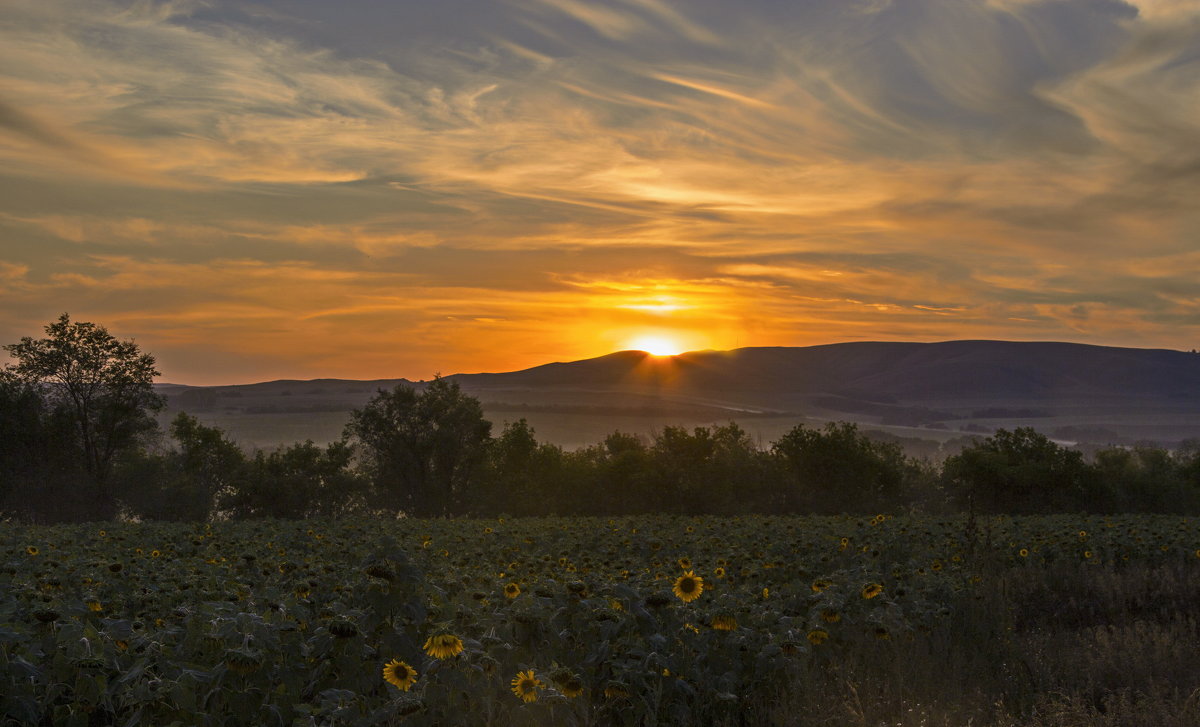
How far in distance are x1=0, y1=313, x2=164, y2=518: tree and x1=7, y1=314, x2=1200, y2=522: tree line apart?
76mm

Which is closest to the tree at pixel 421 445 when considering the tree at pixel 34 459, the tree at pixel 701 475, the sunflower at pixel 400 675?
the tree at pixel 701 475

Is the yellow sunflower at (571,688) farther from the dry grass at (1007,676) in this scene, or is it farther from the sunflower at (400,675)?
the dry grass at (1007,676)

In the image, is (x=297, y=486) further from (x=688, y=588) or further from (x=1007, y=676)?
(x=1007, y=676)

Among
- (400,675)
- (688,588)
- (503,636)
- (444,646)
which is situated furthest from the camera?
(688,588)

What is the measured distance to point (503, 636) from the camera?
23.0 ft

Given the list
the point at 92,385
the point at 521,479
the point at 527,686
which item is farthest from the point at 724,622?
the point at 521,479

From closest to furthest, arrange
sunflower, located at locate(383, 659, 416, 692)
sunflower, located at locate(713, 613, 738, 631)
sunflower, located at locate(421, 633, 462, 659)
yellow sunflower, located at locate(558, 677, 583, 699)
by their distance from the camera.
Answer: sunflower, located at locate(383, 659, 416, 692) → sunflower, located at locate(421, 633, 462, 659) → yellow sunflower, located at locate(558, 677, 583, 699) → sunflower, located at locate(713, 613, 738, 631)

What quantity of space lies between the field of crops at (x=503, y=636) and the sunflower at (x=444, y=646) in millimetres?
12

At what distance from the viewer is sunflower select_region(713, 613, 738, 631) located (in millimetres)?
7156

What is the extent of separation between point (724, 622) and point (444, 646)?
9.10 ft

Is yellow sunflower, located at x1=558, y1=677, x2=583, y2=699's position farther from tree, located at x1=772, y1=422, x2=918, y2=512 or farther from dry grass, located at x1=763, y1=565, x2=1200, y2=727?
tree, located at x1=772, y1=422, x2=918, y2=512

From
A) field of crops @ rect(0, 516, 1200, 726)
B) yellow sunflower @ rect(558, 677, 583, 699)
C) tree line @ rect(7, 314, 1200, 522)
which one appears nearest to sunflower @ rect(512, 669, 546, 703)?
field of crops @ rect(0, 516, 1200, 726)

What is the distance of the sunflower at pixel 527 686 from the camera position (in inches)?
210

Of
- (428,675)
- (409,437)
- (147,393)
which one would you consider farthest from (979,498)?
(428,675)
